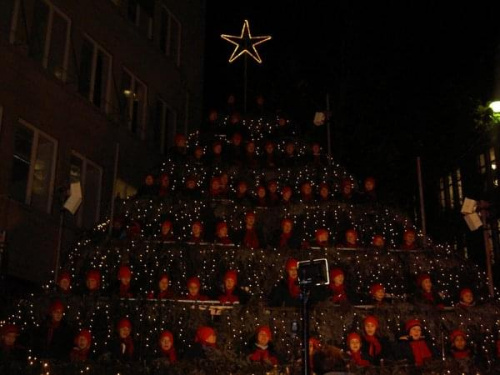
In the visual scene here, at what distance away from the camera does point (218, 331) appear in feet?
36.6

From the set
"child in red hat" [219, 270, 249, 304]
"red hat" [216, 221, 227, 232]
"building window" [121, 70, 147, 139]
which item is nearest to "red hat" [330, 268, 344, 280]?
"child in red hat" [219, 270, 249, 304]

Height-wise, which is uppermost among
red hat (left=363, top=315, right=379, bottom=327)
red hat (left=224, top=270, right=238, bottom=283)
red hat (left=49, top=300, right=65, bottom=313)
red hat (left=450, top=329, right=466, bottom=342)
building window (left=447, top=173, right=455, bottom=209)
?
building window (left=447, top=173, right=455, bottom=209)

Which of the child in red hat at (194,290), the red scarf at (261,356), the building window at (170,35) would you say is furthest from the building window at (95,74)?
the red scarf at (261,356)

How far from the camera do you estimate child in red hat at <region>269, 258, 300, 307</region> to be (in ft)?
39.1

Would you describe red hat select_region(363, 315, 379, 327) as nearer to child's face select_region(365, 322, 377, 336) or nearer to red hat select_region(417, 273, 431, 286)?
child's face select_region(365, 322, 377, 336)

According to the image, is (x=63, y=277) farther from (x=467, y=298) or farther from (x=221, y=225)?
(x=467, y=298)

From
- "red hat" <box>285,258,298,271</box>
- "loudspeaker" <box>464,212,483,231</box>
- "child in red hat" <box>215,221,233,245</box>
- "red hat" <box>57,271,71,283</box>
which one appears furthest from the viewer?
"child in red hat" <box>215,221,233,245</box>

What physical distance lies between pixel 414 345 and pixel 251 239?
4.28 m

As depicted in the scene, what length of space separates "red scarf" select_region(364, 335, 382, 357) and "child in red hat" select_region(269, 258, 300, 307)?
1510 mm

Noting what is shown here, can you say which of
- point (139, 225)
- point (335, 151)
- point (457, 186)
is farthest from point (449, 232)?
point (139, 225)

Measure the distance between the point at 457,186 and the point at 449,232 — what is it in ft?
29.3

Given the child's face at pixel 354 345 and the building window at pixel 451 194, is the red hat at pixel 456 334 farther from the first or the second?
the building window at pixel 451 194

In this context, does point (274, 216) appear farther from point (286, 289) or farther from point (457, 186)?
point (457, 186)

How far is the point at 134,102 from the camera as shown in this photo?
21.4 m
